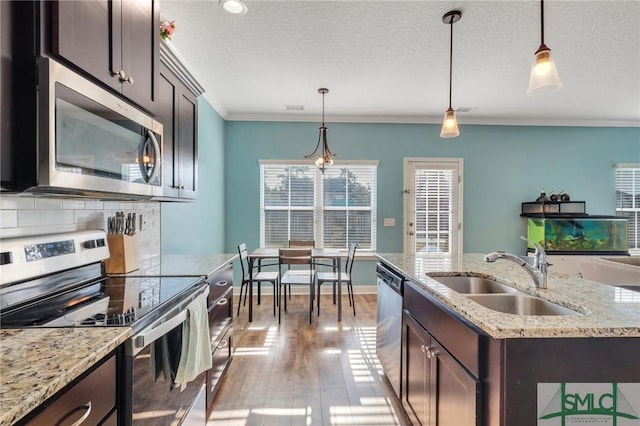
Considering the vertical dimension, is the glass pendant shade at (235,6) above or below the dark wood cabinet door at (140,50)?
above

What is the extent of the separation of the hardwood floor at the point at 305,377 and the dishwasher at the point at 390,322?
0.21 metres

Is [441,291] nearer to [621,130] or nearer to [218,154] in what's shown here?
[218,154]

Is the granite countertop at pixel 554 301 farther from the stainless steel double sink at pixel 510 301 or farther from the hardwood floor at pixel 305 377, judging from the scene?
the hardwood floor at pixel 305 377

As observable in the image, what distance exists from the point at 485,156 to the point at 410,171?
1198 millimetres

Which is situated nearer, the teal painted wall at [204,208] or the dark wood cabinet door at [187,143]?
the dark wood cabinet door at [187,143]

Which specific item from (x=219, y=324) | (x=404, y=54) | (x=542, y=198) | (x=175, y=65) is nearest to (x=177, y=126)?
(x=175, y=65)

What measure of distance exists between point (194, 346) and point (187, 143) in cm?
152

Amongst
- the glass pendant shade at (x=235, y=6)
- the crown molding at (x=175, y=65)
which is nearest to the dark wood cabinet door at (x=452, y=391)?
the crown molding at (x=175, y=65)

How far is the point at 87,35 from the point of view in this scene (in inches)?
43.9

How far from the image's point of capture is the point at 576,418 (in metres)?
0.97

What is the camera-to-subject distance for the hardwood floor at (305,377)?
197 centimetres

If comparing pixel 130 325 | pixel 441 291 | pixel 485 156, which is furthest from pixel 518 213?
pixel 130 325

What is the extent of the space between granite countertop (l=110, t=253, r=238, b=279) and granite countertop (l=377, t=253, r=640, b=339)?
47.5 inches

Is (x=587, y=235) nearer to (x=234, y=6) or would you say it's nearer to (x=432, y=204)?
(x=432, y=204)
